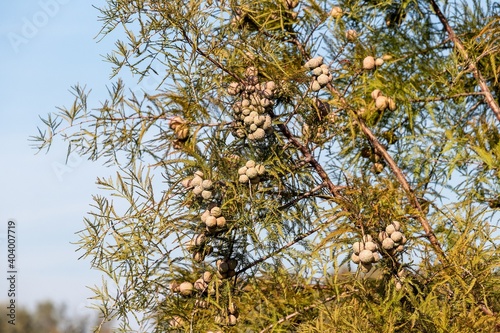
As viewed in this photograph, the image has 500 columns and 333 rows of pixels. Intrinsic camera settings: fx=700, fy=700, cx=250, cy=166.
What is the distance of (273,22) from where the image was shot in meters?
1.53

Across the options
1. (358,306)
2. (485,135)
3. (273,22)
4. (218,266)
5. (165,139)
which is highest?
(273,22)

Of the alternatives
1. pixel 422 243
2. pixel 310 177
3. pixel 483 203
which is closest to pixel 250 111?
pixel 310 177

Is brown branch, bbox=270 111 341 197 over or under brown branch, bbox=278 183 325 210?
over

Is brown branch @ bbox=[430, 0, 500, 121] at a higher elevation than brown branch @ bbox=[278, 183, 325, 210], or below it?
higher

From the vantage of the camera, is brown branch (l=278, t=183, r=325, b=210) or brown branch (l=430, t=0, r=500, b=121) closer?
brown branch (l=278, t=183, r=325, b=210)

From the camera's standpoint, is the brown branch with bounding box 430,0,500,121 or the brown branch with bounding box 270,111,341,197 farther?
the brown branch with bounding box 430,0,500,121

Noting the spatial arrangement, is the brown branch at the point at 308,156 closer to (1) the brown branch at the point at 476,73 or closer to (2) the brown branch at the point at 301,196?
(2) the brown branch at the point at 301,196

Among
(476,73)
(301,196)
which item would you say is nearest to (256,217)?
(301,196)

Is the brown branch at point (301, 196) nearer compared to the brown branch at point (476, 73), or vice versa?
the brown branch at point (301, 196)

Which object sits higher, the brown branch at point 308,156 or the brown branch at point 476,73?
the brown branch at point 476,73

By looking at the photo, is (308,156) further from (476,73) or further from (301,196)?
(476,73)

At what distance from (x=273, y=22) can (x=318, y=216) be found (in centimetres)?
48

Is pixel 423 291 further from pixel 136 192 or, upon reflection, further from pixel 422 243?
pixel 136 192

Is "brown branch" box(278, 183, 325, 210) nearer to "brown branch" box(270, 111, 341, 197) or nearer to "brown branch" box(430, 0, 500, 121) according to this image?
"brown branch" box(270, 111, 341, 197)
